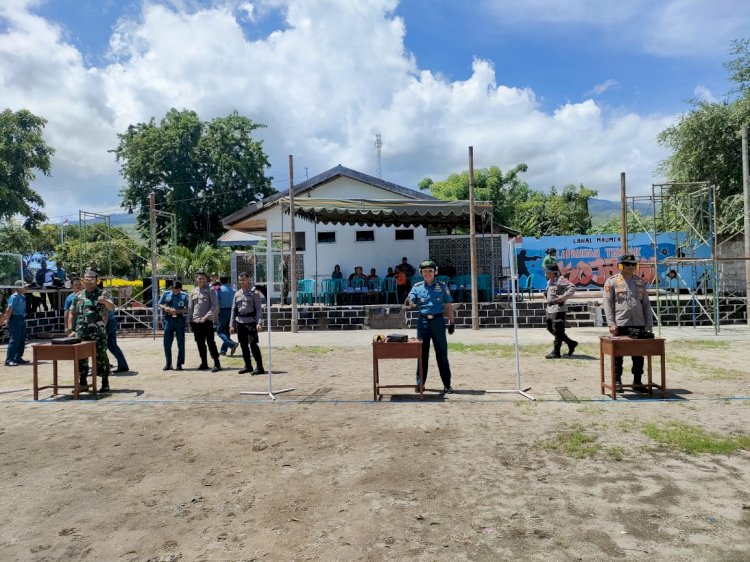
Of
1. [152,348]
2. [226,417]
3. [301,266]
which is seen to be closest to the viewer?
[226,417]

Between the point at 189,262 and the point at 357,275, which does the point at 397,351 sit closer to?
the point at 357,275

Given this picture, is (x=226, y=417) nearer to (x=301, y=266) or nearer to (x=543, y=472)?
(x=543, y=472)

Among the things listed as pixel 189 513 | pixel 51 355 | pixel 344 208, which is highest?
pixel 344 208

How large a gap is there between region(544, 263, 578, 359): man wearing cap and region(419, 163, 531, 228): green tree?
3086cm

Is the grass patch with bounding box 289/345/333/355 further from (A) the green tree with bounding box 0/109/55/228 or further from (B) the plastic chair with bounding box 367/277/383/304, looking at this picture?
(A) the green tree with bounding box 0/109/55/228

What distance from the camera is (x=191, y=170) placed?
42156 millimetres

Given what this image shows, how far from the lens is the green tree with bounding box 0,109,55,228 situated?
30859mm

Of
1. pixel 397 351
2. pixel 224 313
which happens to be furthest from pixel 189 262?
pixel 397 351

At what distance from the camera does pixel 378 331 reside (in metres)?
17.8

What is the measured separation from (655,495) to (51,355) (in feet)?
25.3

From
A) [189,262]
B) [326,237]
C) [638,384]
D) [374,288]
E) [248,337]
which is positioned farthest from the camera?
[189,262]

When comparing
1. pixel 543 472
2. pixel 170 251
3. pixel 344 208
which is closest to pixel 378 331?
pixel 344 208

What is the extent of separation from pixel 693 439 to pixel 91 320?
26.3 ft

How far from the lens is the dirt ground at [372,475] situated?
371cm
